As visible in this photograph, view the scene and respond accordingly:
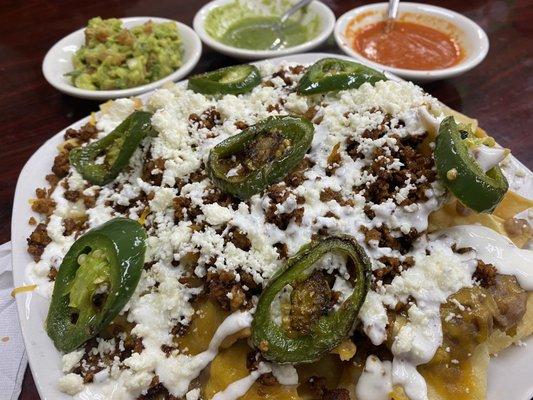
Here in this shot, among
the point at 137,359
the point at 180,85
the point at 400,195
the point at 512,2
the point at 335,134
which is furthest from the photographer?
the point at 512,2

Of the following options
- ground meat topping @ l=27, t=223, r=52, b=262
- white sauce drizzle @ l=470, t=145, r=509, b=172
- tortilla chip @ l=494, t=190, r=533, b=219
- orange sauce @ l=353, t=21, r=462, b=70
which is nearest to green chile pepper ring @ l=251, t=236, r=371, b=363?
white sauce drizzle @ l=470, t=145, r=509, b=172

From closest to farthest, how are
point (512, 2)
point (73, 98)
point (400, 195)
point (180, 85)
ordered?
1. point (400, 195)
2. point (180, 85)
3. point (73, 98)
4. point (512, 2)

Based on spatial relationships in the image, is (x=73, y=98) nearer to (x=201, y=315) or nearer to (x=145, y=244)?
(x=145, y=244)

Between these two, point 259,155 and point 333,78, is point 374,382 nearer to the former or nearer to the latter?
point 259,155

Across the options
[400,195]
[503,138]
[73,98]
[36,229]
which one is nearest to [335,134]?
[400,195]

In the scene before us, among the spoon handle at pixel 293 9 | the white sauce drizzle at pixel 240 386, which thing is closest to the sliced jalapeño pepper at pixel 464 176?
the white sauce drizzle at pixel 240 386

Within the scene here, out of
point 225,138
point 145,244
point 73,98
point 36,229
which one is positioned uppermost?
point 225,138
